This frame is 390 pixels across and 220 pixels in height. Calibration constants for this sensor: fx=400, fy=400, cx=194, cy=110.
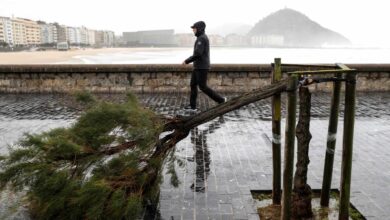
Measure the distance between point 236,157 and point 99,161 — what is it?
9.16ft

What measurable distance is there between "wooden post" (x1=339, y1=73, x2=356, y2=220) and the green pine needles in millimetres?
1704

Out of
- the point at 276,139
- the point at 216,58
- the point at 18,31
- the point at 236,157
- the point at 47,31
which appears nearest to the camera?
the point at 276,139

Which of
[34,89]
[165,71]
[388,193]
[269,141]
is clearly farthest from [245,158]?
[34,89]

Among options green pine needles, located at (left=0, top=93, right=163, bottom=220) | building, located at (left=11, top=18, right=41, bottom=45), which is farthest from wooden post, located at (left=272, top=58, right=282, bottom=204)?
building, located at (left=11, top=18, right=41, bottom=45)

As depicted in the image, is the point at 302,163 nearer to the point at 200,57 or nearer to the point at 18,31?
the point at 200,57

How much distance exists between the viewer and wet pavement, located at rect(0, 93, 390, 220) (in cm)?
435

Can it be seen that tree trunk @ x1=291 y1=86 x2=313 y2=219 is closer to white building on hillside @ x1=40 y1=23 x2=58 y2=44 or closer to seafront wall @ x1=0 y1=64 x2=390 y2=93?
seafront wall @ x1=0 y1=64 x2=390 y2=93

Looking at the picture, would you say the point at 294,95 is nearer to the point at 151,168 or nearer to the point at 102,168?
the point at 151,168

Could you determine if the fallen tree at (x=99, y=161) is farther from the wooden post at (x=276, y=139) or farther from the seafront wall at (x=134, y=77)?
the seafront wall at (x=134, y=77)

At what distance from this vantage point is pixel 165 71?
41.3ft

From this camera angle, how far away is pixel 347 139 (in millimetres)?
3562

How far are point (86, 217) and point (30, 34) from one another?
196 meters

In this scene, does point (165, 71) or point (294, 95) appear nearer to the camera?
point (294, 95)

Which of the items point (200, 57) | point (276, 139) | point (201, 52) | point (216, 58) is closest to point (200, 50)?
point (201, 52)
